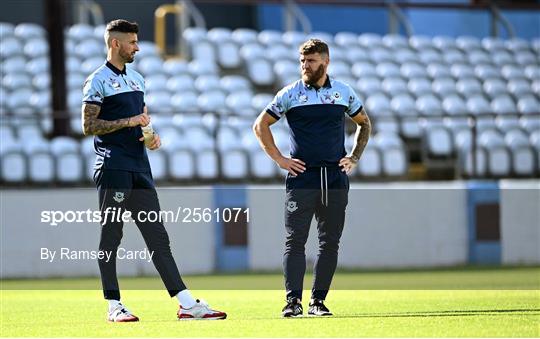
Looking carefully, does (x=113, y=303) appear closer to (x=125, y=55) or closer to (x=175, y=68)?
(x=125, y=55)

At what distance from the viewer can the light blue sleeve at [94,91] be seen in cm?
742

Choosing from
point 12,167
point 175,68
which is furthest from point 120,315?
point 175,68

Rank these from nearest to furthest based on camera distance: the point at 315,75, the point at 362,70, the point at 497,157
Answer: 1. the point at 315,75
2. the point at 497,157
3. the point at 362,70

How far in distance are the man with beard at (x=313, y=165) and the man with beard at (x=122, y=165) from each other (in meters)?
0.69

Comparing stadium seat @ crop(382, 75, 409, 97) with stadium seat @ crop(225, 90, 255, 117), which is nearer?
stadium seat @ crop(225, 90, 255, 117)

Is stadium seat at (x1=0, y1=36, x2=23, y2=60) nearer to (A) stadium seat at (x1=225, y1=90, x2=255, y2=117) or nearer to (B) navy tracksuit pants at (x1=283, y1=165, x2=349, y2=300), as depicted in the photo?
(A) stadium seat at (x1=225, y1=90, x2=255, y2=117)

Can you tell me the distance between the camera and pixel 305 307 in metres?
8.57

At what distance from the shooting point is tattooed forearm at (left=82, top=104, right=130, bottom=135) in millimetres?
7395

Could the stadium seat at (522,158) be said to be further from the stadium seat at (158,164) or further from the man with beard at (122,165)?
the man with beard at (122,165)

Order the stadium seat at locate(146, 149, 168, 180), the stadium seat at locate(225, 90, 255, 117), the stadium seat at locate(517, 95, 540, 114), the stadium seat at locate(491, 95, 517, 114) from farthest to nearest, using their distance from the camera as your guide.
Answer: the stadium seat at locate(517, 95, 540, 114) < the stadium seat at locate(491, 95, 517, 114) < the stadium seat at locate(225, 90, 255, 117) < the stadium seat at locate(146, 149, 168, 180)

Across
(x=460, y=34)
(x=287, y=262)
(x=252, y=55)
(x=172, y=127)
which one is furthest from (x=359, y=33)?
(x=287, y=262)

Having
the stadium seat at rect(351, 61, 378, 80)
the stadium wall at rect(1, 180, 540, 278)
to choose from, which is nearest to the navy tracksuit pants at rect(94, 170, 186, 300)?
the stadium wall at rect(1, 180, 540, 278)

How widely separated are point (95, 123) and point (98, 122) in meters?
0.02

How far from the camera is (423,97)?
59.8 ft
